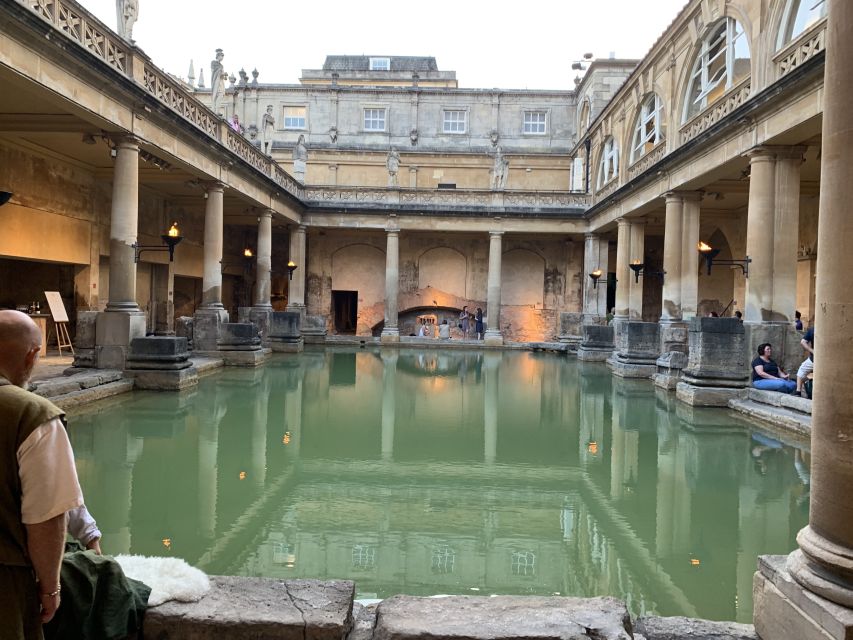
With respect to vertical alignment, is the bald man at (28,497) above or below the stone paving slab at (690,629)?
above

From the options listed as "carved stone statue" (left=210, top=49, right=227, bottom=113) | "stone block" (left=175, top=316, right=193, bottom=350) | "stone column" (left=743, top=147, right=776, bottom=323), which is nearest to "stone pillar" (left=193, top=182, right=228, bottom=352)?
"stone block" (left=175, top=316, right=193, bottom=350)

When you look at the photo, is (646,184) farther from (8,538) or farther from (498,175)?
(8,538)

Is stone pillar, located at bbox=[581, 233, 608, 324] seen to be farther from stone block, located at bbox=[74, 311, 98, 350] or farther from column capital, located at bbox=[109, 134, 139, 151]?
stone block, located at bbox=[74, 311, 98, 350]

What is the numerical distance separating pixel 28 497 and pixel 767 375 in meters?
11.9

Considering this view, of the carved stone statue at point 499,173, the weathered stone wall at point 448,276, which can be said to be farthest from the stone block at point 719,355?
the weathered stone wall at point 448,276

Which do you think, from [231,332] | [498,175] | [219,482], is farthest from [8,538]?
[498,175]

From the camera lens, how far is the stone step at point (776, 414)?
912 cm

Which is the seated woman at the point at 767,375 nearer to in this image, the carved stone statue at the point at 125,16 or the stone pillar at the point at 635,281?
the stone pillar at the point at 635,281

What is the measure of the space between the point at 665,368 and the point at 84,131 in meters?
13.3

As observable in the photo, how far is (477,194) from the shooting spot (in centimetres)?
2791

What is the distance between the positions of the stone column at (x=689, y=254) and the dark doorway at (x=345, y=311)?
19.4 metres

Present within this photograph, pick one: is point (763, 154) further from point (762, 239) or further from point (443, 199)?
point (443, 199)

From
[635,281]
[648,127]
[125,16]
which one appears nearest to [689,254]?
[635,281]

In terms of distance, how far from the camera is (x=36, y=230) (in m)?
15.3
